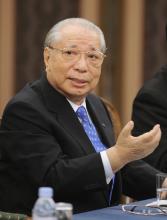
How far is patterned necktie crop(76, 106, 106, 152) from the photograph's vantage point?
3.10m

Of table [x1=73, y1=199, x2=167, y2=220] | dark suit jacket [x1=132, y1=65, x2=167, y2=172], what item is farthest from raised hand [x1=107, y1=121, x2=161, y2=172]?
dark suit jacket [x1=132, y1=65, x2=167, y2=172]

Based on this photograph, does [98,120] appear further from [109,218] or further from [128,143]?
[109,218]

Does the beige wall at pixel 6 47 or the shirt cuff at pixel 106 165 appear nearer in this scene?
the shirt cuff at pixel 106 165

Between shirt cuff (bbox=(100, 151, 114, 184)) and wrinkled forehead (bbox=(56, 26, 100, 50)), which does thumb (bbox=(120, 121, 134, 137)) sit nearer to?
shirt cuff (bbox=(100, 151, 114, 184))

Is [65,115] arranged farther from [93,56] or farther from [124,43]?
[124,43]

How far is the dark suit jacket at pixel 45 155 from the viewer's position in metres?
2.84

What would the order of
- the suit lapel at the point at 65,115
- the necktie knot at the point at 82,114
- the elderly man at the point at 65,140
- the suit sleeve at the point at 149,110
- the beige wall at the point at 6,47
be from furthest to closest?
the beige wall at the point at 6,47 → the suit sleeve at the point at 149,110 → the necktie knot at the point at 82,114 → the suit lapel at the point at 65,115 → the elderly man at the point at 65,140

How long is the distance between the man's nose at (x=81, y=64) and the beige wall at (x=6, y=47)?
308 centimetres

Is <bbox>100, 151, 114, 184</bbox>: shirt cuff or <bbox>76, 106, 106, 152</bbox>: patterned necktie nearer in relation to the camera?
<bbox>100, 151, 114, 184</bbox>: shirt cuff

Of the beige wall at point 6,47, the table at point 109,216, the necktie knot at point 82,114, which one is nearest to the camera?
the table at point 109,216

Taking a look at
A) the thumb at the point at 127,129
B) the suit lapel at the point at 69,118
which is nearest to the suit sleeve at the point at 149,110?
the suit lapel at the point at 69,118

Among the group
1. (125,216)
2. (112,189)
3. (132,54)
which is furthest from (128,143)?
(132,54)

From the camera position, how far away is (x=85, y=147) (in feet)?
9.82

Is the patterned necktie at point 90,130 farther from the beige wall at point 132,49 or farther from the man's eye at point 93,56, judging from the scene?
the beige wall at point 132,49
